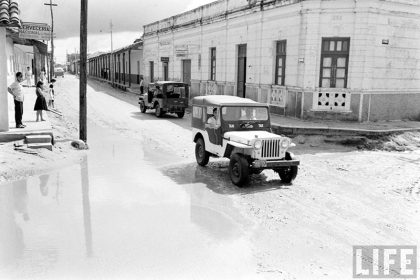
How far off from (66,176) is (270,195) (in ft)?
15.4

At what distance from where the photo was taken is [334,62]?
645 inches

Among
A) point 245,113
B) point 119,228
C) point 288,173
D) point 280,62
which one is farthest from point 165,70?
point 119,228

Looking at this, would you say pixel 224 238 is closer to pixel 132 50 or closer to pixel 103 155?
pixel 103 155

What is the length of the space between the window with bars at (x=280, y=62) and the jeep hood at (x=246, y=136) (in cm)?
951

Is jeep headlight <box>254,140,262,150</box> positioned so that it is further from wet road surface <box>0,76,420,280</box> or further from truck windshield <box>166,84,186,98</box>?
truck windshield <box>166,84,186,98</box>

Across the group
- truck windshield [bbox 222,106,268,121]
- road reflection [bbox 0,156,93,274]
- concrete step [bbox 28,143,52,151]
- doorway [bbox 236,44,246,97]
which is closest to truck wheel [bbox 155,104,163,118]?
doorway [bbox 236,44,246,97]

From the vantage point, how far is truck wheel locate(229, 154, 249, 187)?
28.5 feet

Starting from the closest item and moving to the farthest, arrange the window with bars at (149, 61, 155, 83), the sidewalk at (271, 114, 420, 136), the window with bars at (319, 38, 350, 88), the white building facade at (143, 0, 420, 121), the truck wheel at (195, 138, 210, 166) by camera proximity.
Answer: the truck wheel at (195, 138, 210, 166)
the sidewalk at (271, 114, 420, 136)
the white building facade at (143, 0, 420, 121)
the window with bars at (319, 38, 350, 88)
the window with bars at (149, 61, 155, 83)

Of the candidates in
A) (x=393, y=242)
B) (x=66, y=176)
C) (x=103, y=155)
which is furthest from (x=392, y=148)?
(x=66, y=176)

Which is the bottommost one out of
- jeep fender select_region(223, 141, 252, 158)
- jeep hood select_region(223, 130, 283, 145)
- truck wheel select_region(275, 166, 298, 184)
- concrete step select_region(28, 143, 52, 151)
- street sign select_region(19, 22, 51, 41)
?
truck wheel select_region(275, 166, 298, 184)

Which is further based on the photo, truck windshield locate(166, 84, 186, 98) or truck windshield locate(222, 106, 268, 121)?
truck windshield locate(166, 84, 186, 98)

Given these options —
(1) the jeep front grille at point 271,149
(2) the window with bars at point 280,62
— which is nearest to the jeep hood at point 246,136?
(1) the jeep front grille at point 271,149

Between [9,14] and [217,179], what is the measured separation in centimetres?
752

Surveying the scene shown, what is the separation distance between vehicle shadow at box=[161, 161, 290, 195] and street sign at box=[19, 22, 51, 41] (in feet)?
22.2
